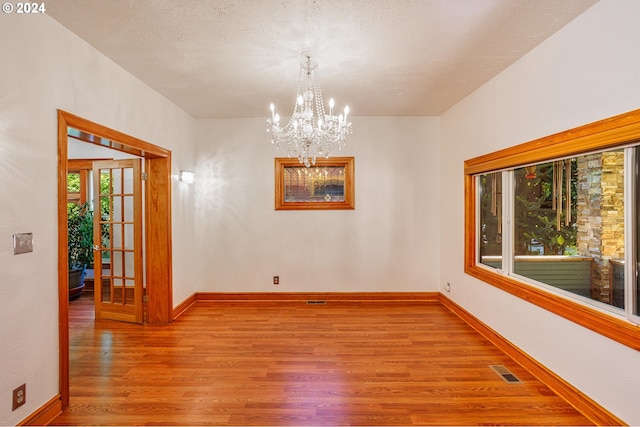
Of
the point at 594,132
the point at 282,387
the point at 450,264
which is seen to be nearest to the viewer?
the point at 594,132

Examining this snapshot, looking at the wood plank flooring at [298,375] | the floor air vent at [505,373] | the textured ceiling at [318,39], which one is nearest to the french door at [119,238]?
the wood plank flooring at [298,375]

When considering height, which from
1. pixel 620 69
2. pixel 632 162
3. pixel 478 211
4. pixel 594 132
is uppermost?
pixel 620 69

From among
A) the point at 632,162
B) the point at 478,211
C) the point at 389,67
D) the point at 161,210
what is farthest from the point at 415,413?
the point at 161,210

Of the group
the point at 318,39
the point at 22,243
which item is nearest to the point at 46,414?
the point at 22,243

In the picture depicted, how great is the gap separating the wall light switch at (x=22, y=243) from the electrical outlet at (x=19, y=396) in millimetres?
842

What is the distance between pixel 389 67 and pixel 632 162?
1.98 m

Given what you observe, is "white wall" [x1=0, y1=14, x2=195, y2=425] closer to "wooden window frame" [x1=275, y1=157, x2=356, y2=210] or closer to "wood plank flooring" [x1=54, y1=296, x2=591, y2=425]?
"wood plank flooring" [x1=54, y1=296, x2=591, y2=425]

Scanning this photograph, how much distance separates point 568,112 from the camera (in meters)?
2.29

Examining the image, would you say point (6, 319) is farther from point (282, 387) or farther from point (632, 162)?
point (632, 162)

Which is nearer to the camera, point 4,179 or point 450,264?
point 4,179

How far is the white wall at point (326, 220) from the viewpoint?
183 inches

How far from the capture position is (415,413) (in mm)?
2180

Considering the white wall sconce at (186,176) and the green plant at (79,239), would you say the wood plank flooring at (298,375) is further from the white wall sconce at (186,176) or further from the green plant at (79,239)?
the white wall sconce at (186,176)

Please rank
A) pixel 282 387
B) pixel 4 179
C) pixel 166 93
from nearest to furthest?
pixel 4 179 → pixel 282 387 → pixel 166 93
